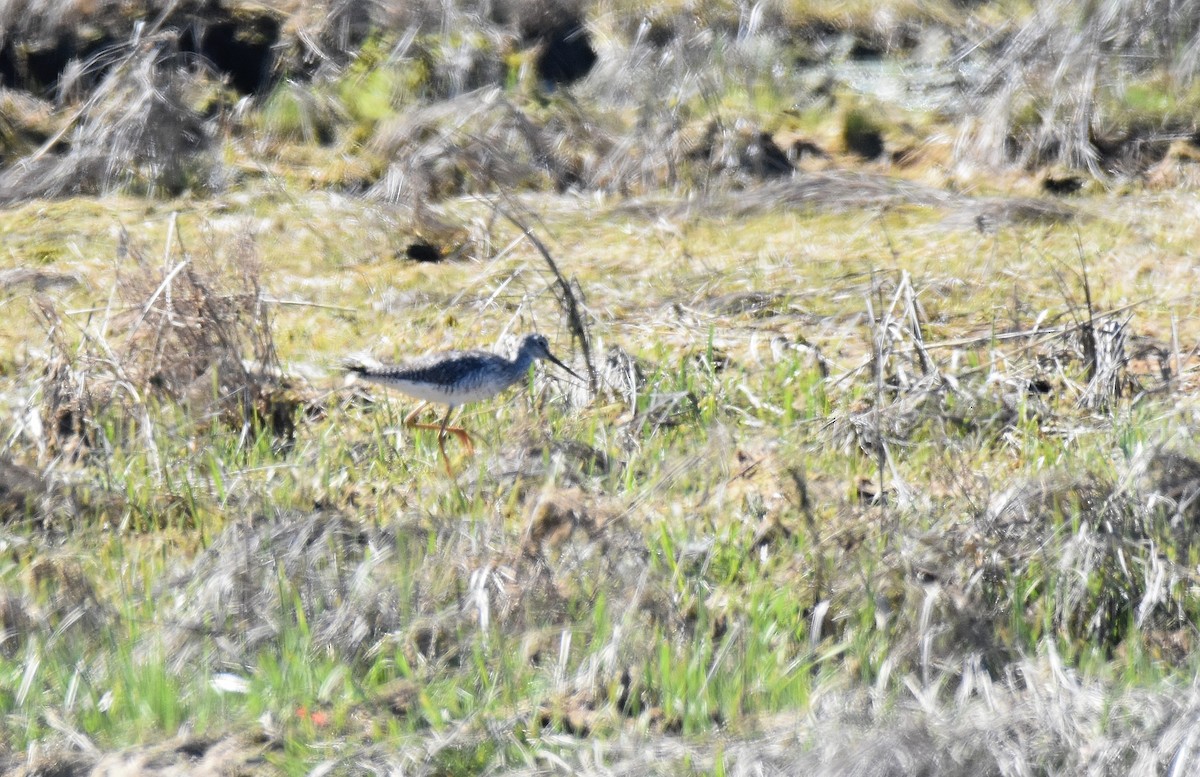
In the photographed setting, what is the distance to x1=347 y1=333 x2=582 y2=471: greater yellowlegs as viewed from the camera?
617 centimetres

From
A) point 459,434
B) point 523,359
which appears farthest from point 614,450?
point 523,359

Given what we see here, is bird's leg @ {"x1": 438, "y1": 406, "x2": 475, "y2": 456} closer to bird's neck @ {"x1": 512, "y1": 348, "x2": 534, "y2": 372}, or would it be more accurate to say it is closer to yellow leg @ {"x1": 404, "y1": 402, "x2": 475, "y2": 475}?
yellow leg @ {"x1": 404, "y1": 402, "x2": 475, "y2": 475}

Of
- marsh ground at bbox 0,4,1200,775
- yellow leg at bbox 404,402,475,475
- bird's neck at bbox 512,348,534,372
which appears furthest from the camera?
bird's neck at bbox 512,348,534,372

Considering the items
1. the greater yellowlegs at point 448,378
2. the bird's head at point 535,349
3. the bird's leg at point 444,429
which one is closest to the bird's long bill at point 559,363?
the bird's head at point 535,349

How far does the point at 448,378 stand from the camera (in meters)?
6.19

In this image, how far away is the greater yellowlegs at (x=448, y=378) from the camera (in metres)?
6.17

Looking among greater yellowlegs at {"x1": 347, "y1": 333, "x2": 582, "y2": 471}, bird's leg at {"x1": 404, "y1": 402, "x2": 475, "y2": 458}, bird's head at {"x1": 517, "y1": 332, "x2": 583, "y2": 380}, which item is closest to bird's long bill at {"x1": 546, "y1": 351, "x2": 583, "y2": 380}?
bird's head at {"x1": 517, "y1": 332, "x2": 583, "y2": 380}

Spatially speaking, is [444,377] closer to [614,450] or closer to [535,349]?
[535,349]

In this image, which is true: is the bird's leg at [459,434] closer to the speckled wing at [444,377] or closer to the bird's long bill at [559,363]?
the speckled wing at [444,377]

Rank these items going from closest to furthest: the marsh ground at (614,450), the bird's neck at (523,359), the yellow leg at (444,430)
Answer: the marsh ground at (614,450), the yellow leg at (444,430), the bird's neck at (523,359)

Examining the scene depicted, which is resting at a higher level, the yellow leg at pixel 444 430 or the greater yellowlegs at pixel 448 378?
the greater yellowlegs at pixel 448 378

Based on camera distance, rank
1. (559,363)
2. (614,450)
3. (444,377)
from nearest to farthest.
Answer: (614,450)
(444,377)
(559,363)

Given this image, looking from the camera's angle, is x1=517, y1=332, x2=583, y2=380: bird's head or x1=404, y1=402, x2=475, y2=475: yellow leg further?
x1=517, y1=332, x2=583, y2=380: bird's head

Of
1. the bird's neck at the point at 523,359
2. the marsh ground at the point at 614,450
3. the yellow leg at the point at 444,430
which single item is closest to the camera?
the marsh ground at the point at 614,450
